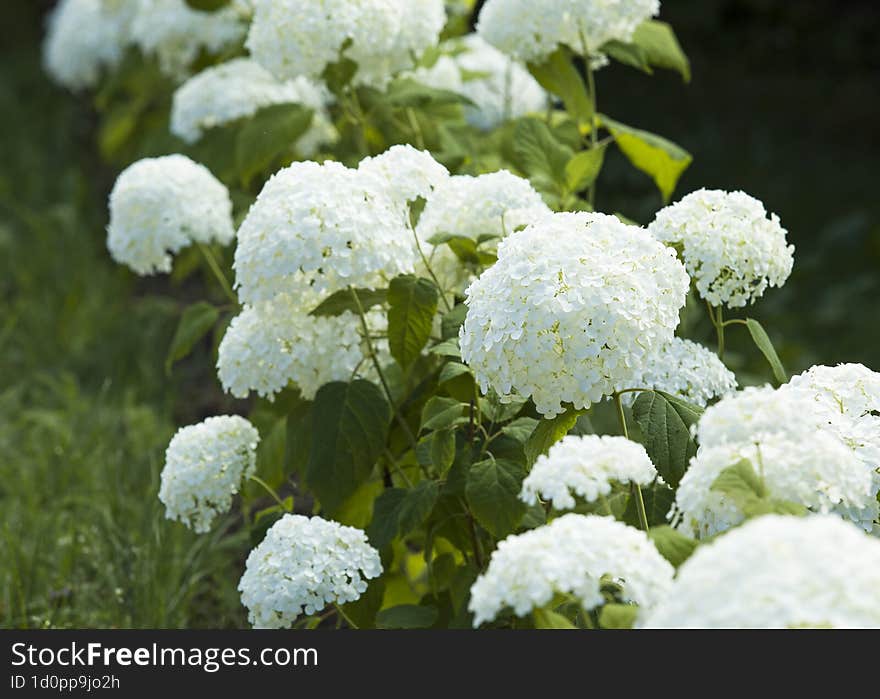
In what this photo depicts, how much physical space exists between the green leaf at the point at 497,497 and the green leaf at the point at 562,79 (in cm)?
111

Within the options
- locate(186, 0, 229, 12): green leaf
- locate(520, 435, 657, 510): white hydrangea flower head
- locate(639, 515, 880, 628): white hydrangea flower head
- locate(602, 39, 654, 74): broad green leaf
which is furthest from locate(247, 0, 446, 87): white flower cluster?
locate(639, 515, 880, 628): white hydrangea flower head

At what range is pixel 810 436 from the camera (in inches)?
53.7

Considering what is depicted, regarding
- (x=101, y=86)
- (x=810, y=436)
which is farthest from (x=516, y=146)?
(x=101, y=86)

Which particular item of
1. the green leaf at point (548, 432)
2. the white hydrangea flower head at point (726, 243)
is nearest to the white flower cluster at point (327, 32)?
the white hydrangea flower head at point (726, 243)

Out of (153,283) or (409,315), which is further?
(153,283)

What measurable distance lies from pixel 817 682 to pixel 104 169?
19.6 ft

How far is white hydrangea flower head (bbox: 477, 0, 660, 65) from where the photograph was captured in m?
2.43

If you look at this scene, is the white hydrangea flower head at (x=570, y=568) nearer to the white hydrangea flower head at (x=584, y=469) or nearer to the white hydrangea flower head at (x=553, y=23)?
the white hydrangea flower head at (x=584, y=469)

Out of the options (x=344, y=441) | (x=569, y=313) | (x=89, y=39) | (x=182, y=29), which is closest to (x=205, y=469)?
(x=344, y=441)

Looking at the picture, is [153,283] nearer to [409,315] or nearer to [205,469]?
[205,469]

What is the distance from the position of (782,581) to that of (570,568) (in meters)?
0.24

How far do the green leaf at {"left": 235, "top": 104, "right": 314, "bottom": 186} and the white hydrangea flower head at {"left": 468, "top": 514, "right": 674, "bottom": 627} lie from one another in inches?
71.2

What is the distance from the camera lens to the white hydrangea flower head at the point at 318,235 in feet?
5.82

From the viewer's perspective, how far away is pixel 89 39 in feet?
16.2
